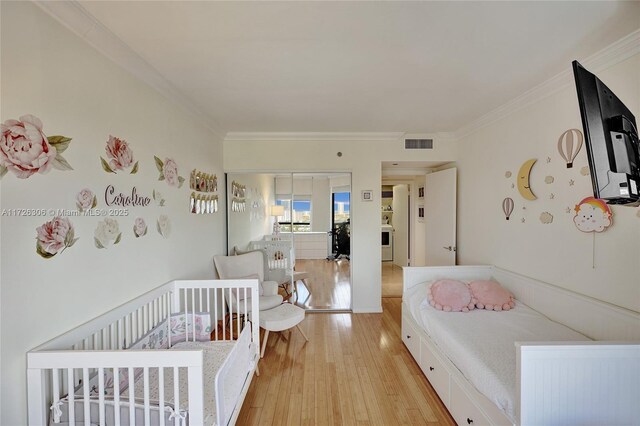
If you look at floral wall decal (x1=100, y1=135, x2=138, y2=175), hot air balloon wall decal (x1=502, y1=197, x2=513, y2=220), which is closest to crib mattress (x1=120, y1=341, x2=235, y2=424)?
floral wall decal (x1=100, y1=135, x2=138, y2=175)

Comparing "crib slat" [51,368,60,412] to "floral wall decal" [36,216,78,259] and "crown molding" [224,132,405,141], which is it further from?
"crown molding" [224,132,405,141]

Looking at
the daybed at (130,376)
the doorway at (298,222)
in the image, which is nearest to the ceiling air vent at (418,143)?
the doorway at (298,222)

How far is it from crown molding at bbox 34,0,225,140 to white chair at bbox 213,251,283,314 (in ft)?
5.73

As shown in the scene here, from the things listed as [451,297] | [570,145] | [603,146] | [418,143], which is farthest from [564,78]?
[451,297]

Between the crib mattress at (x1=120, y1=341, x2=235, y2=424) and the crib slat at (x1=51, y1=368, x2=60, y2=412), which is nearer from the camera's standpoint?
the crib slat at (x1=51, y1=368, x2=60, y2=412)

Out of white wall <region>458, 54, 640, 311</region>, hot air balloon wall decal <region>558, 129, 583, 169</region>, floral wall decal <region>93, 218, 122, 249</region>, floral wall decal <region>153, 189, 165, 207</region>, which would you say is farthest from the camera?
floral wall decal <region>153, 189, 165, 207</region>

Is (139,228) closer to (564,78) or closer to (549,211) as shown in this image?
(549,211)

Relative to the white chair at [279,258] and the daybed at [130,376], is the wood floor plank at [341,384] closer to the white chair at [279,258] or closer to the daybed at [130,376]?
the daybed at [130,376]

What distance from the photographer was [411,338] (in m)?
2.55

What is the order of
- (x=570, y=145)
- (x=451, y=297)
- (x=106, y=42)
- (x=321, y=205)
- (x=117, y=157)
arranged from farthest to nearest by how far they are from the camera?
1. (x=321, y=205)
2. (x=451, y=297)
3. (x=570, y=145)
4. (x=117, y=157)
5. (x=106, y=42)

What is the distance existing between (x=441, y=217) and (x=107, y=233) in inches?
143

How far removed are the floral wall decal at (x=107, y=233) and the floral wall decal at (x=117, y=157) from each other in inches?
12.1

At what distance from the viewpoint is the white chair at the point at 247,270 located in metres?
2.98

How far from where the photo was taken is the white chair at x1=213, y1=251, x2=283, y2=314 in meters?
2.98
